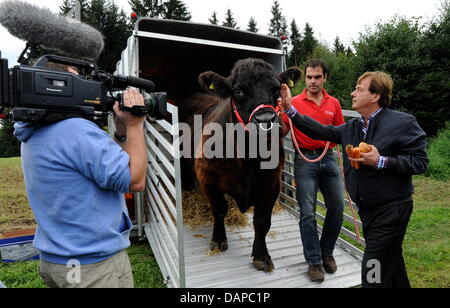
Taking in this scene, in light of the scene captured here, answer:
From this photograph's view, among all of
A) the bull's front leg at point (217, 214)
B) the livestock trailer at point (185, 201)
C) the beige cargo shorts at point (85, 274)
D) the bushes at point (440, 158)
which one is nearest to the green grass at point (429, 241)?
the livestock trailer at point (185, 201)

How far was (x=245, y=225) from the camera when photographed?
15.7 ft

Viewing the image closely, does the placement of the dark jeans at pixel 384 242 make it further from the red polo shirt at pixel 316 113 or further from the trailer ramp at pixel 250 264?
the red polo shirt at pixel 316 113

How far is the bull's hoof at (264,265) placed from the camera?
138 inches

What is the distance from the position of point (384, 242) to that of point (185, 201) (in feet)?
11.4

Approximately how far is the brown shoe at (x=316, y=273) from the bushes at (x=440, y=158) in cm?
798

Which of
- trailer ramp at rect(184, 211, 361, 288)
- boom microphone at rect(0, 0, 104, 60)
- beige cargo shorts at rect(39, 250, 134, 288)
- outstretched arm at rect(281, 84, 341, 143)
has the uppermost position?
boom microphone at rect(0, 0, 104, 60)

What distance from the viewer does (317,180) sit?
12.1 ft

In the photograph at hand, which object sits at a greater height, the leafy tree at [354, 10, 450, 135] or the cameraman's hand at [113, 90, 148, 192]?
the leafy tree at [354, 10, 450, 135]

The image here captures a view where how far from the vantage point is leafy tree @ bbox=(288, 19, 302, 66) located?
142 ft

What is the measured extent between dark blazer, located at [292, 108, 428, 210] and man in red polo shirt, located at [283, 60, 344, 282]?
94cm

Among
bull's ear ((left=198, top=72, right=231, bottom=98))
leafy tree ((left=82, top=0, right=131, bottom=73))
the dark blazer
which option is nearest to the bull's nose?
bull's ear ((left=198, top=72, right=231, bottom=98))

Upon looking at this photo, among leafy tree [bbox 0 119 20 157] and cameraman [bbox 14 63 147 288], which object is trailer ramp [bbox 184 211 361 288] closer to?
cameraman [bbox 14 63 147 288]

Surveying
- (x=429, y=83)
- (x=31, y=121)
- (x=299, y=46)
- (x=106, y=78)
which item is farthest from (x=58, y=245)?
(x=299, y=46)
